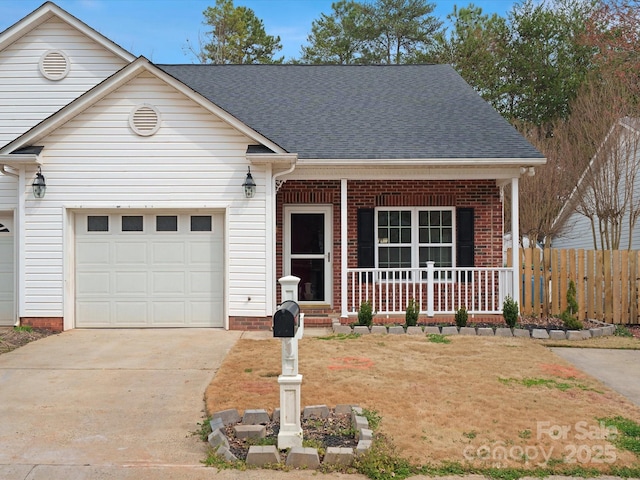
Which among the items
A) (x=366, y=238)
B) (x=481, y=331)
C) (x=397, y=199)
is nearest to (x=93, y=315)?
(x=366, y=238)

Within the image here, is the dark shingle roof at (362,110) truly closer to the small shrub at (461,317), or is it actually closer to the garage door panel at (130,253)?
the small shrub at (461,317)

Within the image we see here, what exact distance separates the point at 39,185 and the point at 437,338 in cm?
735

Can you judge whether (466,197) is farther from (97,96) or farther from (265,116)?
(97,96)

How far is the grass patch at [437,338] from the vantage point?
969 cm

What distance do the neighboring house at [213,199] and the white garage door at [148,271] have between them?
3cm

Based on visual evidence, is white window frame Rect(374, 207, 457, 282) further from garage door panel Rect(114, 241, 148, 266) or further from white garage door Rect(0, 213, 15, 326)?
white garage door Rect(0, 213, 15, 326)

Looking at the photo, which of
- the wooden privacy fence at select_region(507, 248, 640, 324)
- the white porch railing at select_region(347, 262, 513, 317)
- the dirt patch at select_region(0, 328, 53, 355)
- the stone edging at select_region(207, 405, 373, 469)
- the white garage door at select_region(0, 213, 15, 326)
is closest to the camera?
the stone edging at select_region(207, 405, 373, 469)

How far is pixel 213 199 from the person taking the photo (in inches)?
424

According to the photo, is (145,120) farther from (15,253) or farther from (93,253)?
(15,253)

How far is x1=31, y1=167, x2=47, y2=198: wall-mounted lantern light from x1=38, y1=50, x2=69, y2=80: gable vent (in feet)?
8.95

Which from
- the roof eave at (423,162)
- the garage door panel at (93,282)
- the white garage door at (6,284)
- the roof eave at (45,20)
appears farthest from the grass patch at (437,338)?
the roof eave at (45,20)

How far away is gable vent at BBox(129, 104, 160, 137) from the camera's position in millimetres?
10656

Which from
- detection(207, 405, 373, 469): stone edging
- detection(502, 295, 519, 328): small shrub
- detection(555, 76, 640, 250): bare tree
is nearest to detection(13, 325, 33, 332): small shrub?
detection(207, 405, 373, 469): stone edging

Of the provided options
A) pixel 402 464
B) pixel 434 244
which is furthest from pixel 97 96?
pixel 402 464
